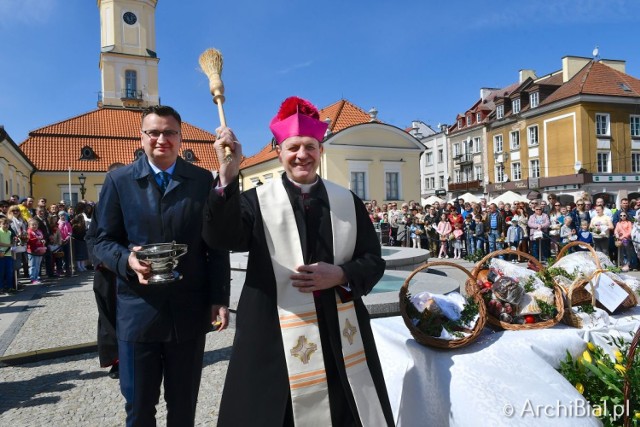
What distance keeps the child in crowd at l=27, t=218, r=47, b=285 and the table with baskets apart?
10322 mm

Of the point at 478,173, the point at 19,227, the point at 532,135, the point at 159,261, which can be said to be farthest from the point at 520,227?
the point at 478,173

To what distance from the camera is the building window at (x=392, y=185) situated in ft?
96.5

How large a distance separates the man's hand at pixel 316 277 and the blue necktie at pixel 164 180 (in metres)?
0.92

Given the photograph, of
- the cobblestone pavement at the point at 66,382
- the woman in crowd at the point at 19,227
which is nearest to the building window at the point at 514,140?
the woman in crowd at the point at 19,227

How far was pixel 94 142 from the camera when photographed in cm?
3528

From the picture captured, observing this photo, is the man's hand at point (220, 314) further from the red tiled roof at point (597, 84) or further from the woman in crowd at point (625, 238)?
the red tiled roof at point (597, 84)

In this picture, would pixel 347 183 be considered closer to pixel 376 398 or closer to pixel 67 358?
pixel 67 358

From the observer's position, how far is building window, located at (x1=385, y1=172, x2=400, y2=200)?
2942cm

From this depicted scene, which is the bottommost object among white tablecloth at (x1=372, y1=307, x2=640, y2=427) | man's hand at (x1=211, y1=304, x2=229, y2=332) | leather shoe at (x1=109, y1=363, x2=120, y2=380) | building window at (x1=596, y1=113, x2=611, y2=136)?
leather shoe at (x1=109, y1=363, x2=120, y2=380)

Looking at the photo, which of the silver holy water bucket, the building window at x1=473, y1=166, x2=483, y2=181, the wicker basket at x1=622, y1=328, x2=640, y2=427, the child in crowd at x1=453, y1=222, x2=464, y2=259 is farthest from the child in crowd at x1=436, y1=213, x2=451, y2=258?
the building window at x1=473, y1=166, x2=483, y2=181

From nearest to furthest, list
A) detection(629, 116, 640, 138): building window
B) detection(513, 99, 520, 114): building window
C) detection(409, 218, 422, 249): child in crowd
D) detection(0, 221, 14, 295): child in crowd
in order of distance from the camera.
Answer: detection(0, 221, 14, 295): child in crowd → detection(409, 218, 422, 249): child in crowd → detection(629, 116, 640, 138): building window → detection(513, 99, 520, 114): building window

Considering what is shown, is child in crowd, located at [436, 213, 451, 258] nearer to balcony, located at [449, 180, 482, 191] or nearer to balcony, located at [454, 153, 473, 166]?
balcony, located at [449, 180, 482, 191]

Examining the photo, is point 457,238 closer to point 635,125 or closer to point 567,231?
point 567,231

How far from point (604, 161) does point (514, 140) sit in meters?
8.13
